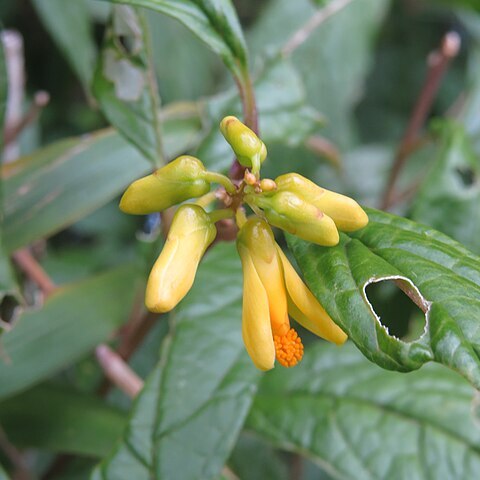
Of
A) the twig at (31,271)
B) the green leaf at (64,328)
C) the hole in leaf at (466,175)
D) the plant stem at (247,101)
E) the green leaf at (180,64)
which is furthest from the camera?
the green leaf at (180,64)

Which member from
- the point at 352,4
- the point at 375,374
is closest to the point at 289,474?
the point at 375,374

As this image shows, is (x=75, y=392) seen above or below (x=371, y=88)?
above

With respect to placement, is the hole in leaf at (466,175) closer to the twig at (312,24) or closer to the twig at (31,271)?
the twig at (312,24)

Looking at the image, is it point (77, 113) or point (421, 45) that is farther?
point (421, 45)

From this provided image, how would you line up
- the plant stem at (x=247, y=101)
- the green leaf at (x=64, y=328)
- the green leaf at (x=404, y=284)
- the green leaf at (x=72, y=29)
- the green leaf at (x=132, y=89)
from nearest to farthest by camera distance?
the green leaf at (x=404, y=284), the plant stem at (x=247, y=101), the green leaf at (x=132, y=89), the green leaf at (x=64, y=328), the green leaf at (x=72, y=29)

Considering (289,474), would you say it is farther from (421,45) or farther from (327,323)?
(421,45)

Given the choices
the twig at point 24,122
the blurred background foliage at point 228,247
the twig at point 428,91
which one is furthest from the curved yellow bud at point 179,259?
the twig at point 428,91
